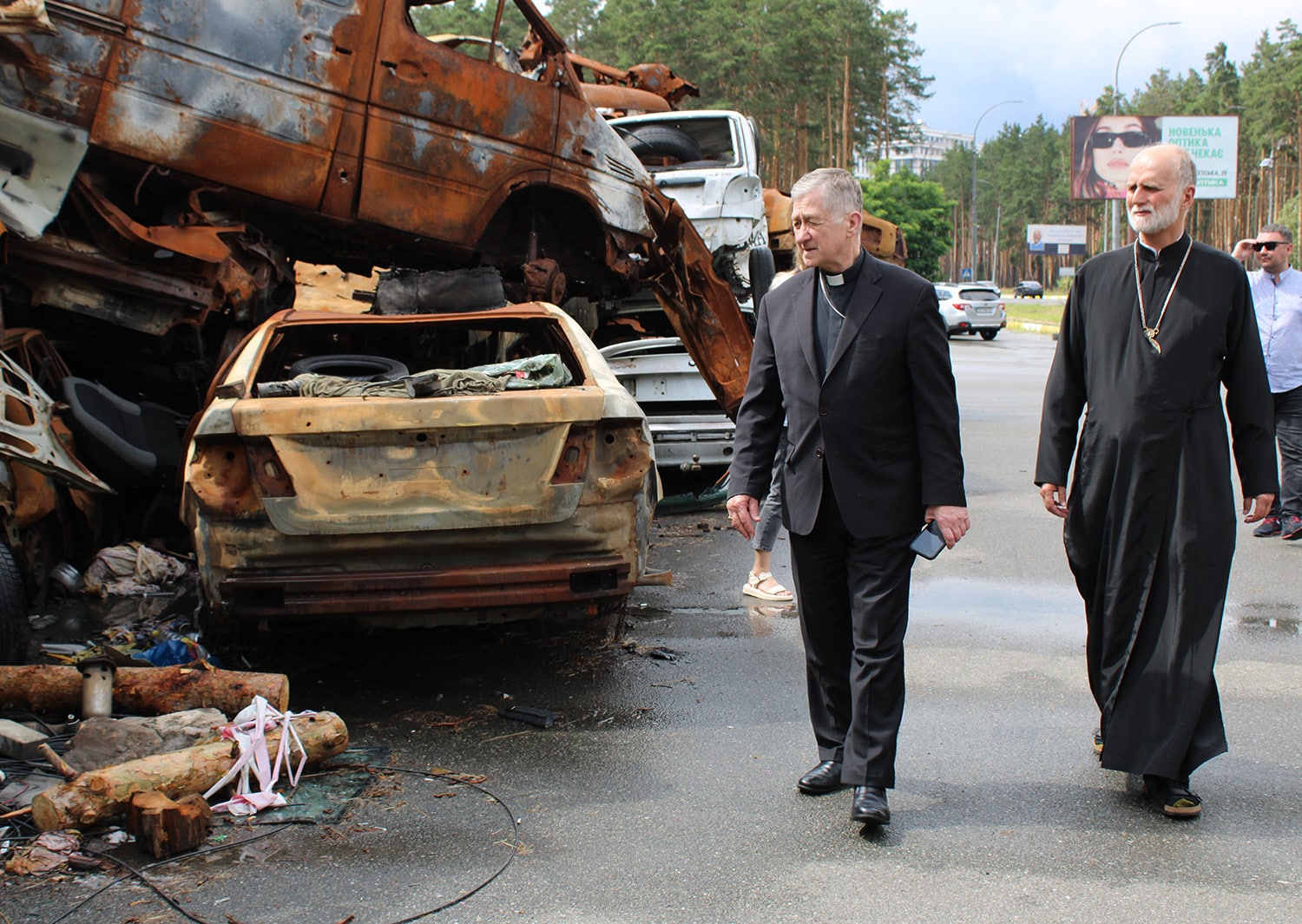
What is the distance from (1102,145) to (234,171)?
155ft

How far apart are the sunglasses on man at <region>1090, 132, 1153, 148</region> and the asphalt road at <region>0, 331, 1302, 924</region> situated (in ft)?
154

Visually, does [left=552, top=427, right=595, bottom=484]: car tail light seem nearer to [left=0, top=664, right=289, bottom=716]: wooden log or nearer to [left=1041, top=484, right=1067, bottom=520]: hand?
[left=0, top=664, right=289, bottom=716]: wooden log

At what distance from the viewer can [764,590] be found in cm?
682

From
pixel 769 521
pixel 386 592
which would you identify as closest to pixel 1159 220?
pixel 386 592

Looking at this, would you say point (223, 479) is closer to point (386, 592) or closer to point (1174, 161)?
point (386, 592)

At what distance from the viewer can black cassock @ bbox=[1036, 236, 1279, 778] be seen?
3.85m

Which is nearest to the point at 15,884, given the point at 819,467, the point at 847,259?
the point at 819,467

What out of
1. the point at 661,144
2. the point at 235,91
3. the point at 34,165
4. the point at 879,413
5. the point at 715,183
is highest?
the point at 661,144

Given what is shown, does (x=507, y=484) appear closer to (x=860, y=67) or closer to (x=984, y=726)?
(x=984, y=726)

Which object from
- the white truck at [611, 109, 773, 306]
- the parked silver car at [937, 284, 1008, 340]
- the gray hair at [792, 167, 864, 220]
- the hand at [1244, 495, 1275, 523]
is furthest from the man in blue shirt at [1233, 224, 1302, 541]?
the parked silver car at [937, 284, 1008, 340]

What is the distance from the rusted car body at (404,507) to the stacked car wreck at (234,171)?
2.57 m

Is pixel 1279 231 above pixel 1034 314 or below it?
above

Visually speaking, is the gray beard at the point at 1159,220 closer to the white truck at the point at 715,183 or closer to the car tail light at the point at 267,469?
the car tail light at the point at 267,469

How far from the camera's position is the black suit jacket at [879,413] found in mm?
3779
